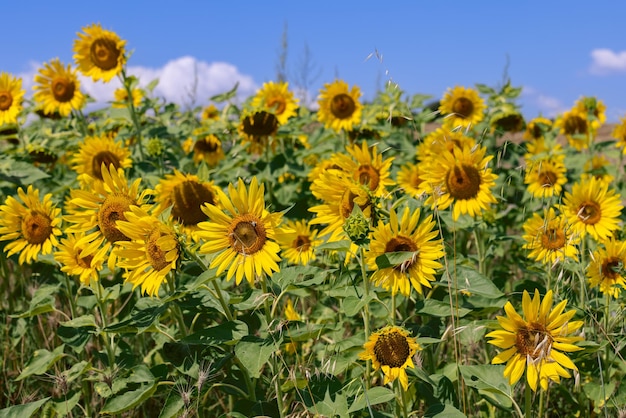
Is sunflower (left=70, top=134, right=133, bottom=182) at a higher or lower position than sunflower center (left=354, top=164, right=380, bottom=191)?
higher

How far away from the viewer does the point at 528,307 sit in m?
2.01

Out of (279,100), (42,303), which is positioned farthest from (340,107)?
(42,303)

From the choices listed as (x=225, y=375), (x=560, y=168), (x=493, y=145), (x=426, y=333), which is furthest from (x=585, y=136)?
(x=225, y=375)

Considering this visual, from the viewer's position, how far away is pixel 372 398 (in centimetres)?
206

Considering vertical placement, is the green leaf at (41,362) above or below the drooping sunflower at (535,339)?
below

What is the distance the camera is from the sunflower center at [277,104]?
4414mm

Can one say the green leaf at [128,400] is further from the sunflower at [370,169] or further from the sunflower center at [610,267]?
the sunflower center at [610,267]

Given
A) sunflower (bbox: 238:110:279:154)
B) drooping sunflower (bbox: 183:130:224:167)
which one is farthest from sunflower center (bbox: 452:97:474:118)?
drooping sunflower (bbox: 183:130:224:167)

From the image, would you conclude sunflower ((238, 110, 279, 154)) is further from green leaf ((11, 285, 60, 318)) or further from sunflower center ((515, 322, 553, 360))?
sunflower center ((515, 322, 553, 360))

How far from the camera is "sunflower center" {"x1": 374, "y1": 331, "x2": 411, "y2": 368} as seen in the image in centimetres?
202

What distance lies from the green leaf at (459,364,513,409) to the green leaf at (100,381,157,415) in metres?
1.12

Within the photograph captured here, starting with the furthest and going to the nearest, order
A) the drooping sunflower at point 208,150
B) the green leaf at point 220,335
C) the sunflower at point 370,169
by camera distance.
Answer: the drooping sunflower at point 208,150, the sunflower at point 370,169, the green leaf at point 220,335

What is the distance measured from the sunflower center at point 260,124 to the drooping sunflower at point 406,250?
6.09 ft

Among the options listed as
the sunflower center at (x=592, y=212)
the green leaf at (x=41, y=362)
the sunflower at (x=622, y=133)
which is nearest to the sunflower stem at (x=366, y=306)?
the green leaf at (x=41, y=362)
